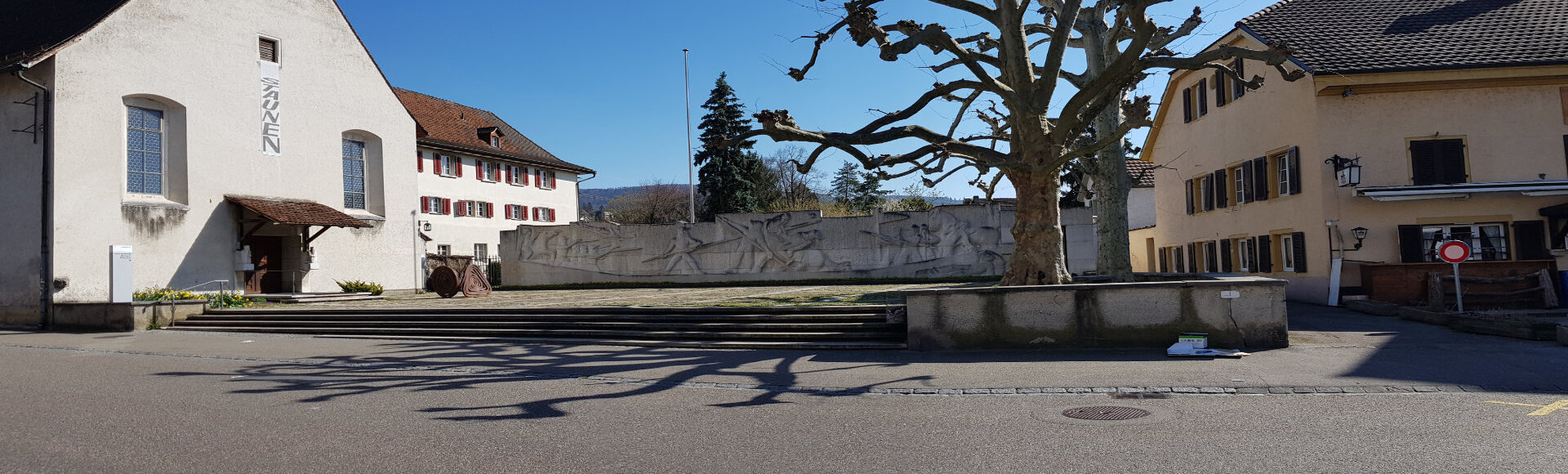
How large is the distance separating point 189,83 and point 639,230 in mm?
12690

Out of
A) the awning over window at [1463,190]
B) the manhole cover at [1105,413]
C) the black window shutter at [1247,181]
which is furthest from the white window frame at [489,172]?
the manhole cover at [1105,413]

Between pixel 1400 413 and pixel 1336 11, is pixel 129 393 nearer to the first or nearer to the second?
pixel 1400 413

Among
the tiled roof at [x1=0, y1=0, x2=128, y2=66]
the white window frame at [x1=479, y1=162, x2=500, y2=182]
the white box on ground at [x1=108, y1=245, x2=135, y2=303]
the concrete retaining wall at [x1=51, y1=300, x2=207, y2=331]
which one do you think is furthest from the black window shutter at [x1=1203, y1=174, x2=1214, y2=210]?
the white window frame at [x1=479, y1=162, x2=500, y2=182]

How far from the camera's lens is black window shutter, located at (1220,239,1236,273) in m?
26.7

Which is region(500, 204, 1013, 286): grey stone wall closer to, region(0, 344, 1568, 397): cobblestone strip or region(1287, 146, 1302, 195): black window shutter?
region(1287, 146, 1302, 195): black window shutter

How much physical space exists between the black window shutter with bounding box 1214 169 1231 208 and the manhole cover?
21.1 meters

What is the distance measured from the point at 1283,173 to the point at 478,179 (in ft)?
A: 117

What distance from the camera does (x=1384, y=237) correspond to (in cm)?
1986

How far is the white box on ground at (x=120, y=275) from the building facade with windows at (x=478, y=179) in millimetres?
20026

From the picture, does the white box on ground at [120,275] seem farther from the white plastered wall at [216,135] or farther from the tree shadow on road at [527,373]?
the tree shadow on road at [527,373]

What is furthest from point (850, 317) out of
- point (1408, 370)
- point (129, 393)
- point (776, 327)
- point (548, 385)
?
point (129, 393)

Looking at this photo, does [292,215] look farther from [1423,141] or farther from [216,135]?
[1423,141]

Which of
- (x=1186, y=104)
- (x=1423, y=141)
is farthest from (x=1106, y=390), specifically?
(x=1186, y=104)

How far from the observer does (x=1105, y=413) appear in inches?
295
